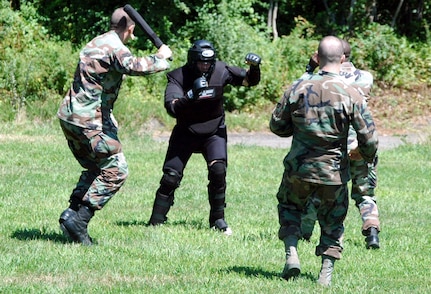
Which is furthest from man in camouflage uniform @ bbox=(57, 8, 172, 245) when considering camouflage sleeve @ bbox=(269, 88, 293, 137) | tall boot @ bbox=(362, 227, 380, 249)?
tall boot @ bbox=(362, 227, 380, 249)

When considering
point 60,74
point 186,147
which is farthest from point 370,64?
point 186,147

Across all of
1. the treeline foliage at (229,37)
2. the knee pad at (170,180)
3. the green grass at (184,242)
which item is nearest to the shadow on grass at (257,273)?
the green grass at (184,242)

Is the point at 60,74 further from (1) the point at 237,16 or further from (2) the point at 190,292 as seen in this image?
(2) the point at 190,292

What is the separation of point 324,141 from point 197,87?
197cm

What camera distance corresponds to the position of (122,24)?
7926mm

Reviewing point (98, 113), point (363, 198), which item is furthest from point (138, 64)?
point (363, 198)

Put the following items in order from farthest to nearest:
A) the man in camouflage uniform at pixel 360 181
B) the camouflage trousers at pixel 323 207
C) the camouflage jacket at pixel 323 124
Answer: the man in camouflage uniform at pixel 360 181 → the camouflage trousers at pixel 323 207 → the camouflage jacket at pixel 323 124

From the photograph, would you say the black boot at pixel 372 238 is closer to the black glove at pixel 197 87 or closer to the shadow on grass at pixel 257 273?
the shadow on grass at pixel 257 273

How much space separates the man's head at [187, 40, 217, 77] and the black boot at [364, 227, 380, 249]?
2.09 m

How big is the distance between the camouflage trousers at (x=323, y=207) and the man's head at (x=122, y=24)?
2.06 metres

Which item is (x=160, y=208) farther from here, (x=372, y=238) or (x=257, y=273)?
(x=257, y=273)

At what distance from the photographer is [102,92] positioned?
788 centimetres

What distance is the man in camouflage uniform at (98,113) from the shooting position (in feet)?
25.5

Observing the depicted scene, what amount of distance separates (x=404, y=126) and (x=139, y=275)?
15.7m
